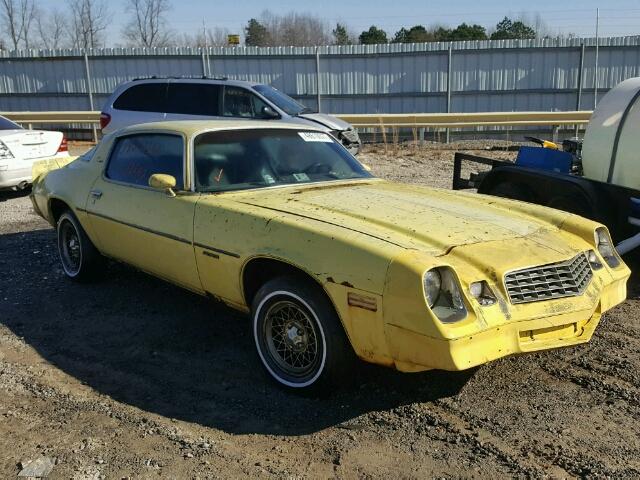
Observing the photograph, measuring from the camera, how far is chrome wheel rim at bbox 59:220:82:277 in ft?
19.6

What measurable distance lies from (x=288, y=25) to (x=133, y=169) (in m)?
51.8

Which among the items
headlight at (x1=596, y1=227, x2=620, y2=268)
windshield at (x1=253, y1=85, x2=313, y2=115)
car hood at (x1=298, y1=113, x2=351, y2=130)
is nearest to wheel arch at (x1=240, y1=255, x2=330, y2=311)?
headlight at (x1=596, y1=227, x2=620, y2=268)

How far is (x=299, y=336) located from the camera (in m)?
3.71

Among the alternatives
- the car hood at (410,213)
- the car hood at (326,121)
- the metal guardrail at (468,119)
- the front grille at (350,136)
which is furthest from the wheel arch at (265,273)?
the metal guardrail at (468,119)

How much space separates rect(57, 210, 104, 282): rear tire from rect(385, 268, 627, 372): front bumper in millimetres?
3539

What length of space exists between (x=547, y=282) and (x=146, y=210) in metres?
2.86

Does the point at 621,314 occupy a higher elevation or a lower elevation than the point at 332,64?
lower

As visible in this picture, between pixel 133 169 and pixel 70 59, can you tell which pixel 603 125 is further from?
pixel 70 59

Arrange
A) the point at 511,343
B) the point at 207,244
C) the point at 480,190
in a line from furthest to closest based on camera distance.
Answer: the point at 480,190
the point at 207,244
the point at 511,343

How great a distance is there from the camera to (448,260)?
10.7ft

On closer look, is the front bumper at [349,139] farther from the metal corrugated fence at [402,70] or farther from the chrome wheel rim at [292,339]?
the chrome wheel rim at [292,339]

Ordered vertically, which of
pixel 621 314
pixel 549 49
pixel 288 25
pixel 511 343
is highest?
pixel 288 25

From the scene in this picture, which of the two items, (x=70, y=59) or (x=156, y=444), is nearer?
(x=156, y=444)

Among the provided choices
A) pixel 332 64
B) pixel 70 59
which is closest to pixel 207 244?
pixel 332 64
